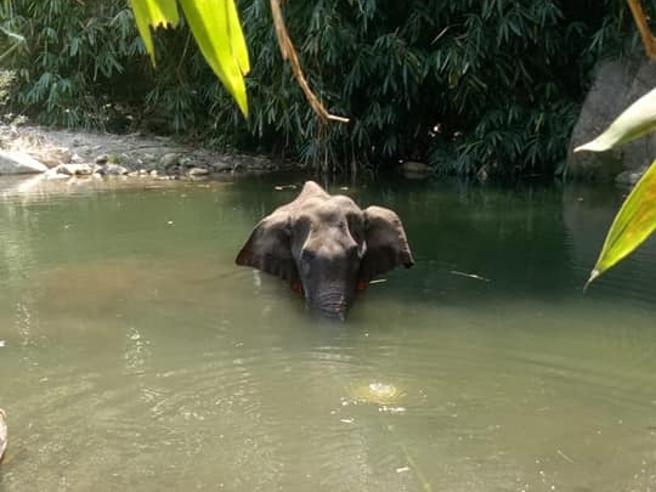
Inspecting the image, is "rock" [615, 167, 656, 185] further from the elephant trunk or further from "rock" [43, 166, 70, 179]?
"rock" [43, 166, 70, 179]

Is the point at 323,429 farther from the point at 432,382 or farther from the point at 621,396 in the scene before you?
the point at 621,396

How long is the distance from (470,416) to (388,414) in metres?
0.32

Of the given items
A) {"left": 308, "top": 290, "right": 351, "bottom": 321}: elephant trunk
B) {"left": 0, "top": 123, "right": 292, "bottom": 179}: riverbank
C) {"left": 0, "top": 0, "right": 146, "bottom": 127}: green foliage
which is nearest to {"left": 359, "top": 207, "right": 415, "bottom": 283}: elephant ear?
{"left": 308, "top": 290, "right": 351, "bottom": 321}: elephant trunk

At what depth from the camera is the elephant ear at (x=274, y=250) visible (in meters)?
5.79

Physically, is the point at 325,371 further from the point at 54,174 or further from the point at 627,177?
the point at 54,174

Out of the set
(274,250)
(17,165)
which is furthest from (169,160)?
(274,250)

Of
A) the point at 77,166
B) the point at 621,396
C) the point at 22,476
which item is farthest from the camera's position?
the point at 77,166

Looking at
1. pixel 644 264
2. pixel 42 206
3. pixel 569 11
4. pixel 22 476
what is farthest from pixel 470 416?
pixel 569 11

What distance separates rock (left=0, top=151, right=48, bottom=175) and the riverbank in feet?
0.52

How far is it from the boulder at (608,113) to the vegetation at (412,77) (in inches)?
9.8

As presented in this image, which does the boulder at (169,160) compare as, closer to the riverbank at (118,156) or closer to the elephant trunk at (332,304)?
the riverbank at (118,156)

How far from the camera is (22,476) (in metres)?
3.15

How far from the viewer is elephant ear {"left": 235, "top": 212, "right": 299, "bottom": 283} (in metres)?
5.79

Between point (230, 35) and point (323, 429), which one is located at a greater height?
point (230, 35)
